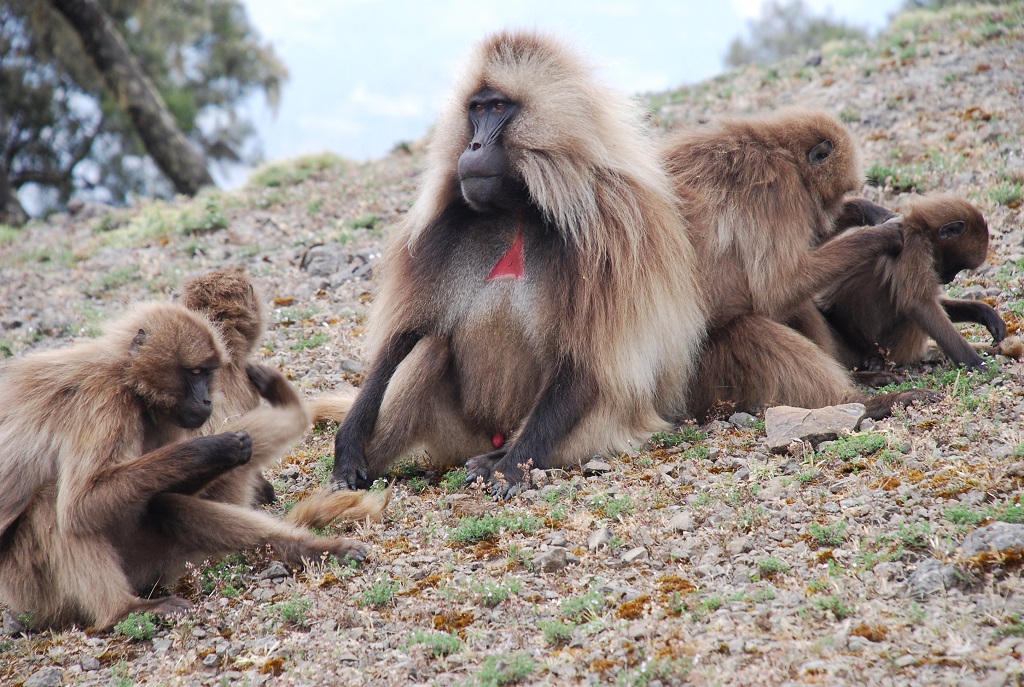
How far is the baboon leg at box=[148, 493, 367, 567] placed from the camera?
438cm

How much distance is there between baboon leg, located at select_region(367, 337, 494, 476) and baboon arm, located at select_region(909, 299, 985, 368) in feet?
7.66

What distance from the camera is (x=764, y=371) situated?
543 centimetres

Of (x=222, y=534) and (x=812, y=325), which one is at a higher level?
(x=812, y=325)

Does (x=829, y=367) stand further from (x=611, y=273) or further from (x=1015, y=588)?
(x=1015, y=588)

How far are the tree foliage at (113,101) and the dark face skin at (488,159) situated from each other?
14212 mm

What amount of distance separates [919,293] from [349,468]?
307 centimetres

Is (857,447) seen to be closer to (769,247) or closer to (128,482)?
(769,247)

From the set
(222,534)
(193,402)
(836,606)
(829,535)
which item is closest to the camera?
(836,606)

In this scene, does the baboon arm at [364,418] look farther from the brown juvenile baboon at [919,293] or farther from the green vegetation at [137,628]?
the brown juvenile baboon at [919,293]

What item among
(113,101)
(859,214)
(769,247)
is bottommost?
(769,247)

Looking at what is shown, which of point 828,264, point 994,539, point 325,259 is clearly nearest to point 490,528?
point 994,539

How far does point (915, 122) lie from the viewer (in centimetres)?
940

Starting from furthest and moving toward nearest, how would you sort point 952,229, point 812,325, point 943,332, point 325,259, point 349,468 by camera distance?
point 325,259 < point 812,325 < point 952,229 < point 943,332 < point 349,468

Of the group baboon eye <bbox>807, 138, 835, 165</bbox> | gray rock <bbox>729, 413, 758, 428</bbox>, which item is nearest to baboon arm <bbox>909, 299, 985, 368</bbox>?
baboon eye <bbox>807, 138, 835, 165</bbox>
